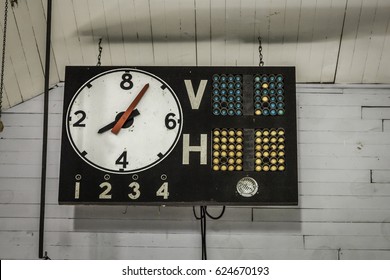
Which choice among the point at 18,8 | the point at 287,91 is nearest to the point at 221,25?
the point at 287,91

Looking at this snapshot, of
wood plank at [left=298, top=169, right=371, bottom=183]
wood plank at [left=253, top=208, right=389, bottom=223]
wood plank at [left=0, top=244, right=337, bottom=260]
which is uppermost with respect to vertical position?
wood plank at [left=298, top=169, right=371, bottom=183]

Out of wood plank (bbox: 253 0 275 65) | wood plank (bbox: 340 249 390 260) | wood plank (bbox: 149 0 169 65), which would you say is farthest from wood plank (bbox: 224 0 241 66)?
wood plank (bbox: 340 249 390 260)

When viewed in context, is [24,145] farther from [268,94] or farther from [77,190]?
[268,94]

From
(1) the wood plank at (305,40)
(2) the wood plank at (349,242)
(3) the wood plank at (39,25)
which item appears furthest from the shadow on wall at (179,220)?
(3) the wood plank at (39,25)

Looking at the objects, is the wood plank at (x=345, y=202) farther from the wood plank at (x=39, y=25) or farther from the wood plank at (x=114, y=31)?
the wood plank at (x=39, y=25)

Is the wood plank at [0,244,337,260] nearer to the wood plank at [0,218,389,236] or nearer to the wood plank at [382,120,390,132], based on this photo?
the wood plank at [0,218,389,236]

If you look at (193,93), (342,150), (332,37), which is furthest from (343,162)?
(193,93)

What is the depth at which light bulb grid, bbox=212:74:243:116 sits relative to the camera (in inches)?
99.7

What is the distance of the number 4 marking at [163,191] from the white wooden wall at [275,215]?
1.94 ft

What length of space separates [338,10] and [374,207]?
1146 mm

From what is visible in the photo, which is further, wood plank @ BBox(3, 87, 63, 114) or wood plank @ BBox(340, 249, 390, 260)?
wood plank @ BBox(3, 87, 63, 114)

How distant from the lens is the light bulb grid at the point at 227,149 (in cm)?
247

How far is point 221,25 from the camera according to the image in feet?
9.36
